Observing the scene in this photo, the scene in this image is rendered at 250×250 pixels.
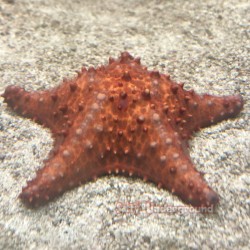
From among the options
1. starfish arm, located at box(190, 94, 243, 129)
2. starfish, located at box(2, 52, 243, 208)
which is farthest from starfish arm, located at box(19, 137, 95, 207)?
starfish arm, located at box(190, 94, 243, 129)

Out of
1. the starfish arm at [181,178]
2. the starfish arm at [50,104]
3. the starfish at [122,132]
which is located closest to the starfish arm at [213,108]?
the starfish at [122,132]

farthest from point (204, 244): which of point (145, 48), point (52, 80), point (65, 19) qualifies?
point (65, 19)

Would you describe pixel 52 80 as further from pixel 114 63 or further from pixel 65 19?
pixel 65 19

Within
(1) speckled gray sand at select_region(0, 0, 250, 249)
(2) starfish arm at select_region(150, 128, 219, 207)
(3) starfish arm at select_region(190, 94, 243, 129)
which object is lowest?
(1) speckled gray sand at select_region(0, 0, 250, 249)

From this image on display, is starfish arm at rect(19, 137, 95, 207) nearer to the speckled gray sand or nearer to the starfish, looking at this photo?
the starfish

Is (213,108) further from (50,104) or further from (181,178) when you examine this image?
(50,104)

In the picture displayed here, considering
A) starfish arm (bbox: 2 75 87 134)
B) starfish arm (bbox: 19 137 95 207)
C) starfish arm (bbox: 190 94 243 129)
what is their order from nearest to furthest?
starfish arm (bbox: 19 137 95 207) → starfish arm (bbox: 2 75 87 134) → starfish arm (bbox: 190 94 243 129)

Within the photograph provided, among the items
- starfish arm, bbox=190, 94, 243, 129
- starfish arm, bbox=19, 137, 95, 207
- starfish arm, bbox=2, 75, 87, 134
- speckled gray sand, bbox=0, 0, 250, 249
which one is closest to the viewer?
speckled gray sand, bbox=0, 0, 250, 249
